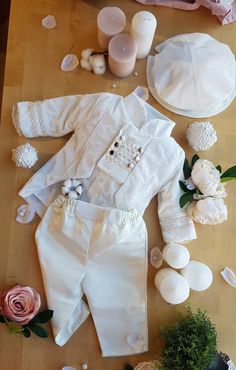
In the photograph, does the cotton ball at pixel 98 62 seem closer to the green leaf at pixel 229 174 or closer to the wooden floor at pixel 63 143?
the wooden floor at pixel 63 143

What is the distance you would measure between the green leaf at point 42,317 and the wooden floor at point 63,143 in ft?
0.14

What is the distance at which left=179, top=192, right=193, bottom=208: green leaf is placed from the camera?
3.77 feet

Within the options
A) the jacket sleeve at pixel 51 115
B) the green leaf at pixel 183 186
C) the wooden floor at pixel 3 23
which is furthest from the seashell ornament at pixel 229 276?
the wooden floor at pixel 3 23

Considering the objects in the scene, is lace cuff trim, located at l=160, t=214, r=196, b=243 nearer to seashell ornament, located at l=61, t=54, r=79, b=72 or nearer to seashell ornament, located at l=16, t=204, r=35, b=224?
seashell ornament, located at l=16, t=204, r=35, b=224

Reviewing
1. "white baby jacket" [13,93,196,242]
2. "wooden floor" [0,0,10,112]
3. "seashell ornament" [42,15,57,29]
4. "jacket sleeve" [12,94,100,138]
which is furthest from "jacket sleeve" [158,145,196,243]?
"wooden floor" [0,0,10,112]

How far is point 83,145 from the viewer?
117cm

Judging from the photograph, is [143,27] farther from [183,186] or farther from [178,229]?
[178,229]

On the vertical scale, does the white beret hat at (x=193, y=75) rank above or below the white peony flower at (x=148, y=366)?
above

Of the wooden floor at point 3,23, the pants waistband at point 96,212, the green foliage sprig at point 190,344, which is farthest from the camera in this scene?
the wooden floor at point 3,23

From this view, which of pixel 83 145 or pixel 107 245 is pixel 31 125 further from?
pixel 107 245

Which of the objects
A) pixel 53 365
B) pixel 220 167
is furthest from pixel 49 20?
pixel 53 365

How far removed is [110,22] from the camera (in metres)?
1.21

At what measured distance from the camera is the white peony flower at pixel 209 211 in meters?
1.13

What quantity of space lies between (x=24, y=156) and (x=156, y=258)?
415mm
